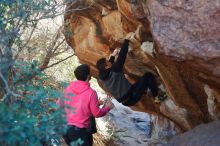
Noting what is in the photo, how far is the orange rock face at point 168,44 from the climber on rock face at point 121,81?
0.29 m

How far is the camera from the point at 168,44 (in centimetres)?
569

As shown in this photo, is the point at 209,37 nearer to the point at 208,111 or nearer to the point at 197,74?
the point at 197,74

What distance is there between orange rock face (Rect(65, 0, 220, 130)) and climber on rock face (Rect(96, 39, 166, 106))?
0.96ft

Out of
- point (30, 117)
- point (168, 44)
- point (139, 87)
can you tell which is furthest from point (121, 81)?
point (30, 117)

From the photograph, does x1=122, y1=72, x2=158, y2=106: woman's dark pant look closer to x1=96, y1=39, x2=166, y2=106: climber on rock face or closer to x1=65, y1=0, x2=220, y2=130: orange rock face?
x1=96, y1=39, x2=166, y2=106: climber on rock face

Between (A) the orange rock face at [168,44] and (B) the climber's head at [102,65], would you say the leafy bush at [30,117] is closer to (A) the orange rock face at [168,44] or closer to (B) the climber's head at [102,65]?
(A) the orange rock face at [168,44]

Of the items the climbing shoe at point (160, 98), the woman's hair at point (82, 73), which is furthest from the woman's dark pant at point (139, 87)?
the woman's hair at point (82, 73)

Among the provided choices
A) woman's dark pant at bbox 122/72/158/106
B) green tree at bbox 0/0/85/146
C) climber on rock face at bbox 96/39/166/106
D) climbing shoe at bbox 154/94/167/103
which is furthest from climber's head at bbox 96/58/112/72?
green tree at bbox 0/0/85/146

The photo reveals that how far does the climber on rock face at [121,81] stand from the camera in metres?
7.48

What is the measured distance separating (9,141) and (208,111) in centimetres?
537

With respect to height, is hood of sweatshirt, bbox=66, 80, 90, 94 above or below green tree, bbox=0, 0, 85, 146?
below

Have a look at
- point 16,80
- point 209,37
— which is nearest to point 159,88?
point 209,37

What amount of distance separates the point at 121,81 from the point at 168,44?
2143 mm

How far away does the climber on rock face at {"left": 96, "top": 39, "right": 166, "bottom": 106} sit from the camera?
295 inches
